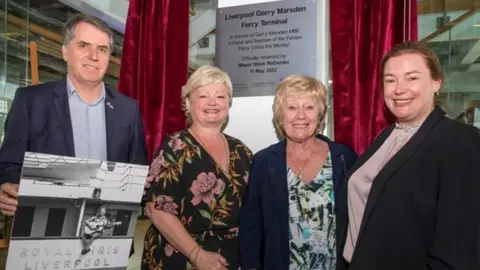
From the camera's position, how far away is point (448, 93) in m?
2.65

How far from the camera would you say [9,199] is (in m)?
1.61

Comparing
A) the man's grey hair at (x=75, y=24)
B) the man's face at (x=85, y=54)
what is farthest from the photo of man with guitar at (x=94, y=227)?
the man's grey hair at (x=75, y=24)

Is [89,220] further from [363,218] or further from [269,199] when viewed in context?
[363,218]

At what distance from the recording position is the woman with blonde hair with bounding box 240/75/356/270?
185 cm

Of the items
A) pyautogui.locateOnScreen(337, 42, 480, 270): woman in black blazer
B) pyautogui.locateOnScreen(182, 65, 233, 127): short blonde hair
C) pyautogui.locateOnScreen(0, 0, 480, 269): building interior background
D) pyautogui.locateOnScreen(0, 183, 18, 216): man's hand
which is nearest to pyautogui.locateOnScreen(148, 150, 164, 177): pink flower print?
pyautogui.locateOnScreen(182, 65, 233, 127): short blonde hair

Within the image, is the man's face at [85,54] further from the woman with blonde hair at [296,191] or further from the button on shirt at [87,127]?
the woman with blonde hair at [296,191]

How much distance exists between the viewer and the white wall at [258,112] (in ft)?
8.57

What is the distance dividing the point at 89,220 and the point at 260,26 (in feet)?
5.31

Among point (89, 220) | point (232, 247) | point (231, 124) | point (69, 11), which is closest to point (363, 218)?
point (232, 247)

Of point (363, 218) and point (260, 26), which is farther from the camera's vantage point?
point (260, 26)

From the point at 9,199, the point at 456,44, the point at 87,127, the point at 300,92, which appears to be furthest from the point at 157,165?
the point at 456,44

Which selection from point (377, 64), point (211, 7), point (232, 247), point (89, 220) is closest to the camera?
point (89, 220)

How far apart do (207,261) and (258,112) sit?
1.12 m

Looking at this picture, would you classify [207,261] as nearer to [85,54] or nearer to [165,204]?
[165,204]
